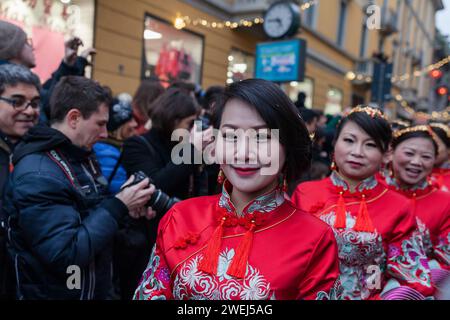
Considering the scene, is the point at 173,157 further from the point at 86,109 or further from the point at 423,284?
the point at 423,284

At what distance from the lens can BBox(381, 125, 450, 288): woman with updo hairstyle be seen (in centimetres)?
251

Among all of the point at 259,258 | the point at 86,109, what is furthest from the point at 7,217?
the point at 259,258

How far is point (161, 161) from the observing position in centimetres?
265

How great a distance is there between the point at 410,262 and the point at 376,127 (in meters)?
0.72

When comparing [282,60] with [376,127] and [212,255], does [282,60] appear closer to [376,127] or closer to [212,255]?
[376,127]

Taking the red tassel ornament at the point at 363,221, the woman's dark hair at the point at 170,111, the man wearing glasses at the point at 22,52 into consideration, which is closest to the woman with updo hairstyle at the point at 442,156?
the red tassel ornament at the point at 363,221

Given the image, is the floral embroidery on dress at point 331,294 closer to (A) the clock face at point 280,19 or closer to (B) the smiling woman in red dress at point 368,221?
(B) the smiling woman in red dress at point 368,221

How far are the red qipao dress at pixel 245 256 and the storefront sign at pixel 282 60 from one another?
685 cm

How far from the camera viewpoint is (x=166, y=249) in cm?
150

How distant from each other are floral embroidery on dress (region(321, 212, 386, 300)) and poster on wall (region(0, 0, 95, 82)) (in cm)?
509

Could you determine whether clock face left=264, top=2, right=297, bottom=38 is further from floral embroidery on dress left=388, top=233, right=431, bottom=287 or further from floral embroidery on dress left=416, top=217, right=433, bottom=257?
floral embroidery on dress left=388, top=233, right=431, bottom=287

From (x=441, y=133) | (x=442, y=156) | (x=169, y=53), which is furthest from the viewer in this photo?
(x=169, y=53)

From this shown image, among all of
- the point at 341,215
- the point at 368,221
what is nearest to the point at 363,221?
the point at 368,221

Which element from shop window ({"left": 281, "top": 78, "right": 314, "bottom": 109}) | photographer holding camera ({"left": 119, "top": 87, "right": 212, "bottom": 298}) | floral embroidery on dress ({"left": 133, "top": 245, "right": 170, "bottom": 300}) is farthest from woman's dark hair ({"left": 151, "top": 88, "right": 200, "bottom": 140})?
shop window ({"left": 281, "top": 78, "right": 314, "bottom": 109})
